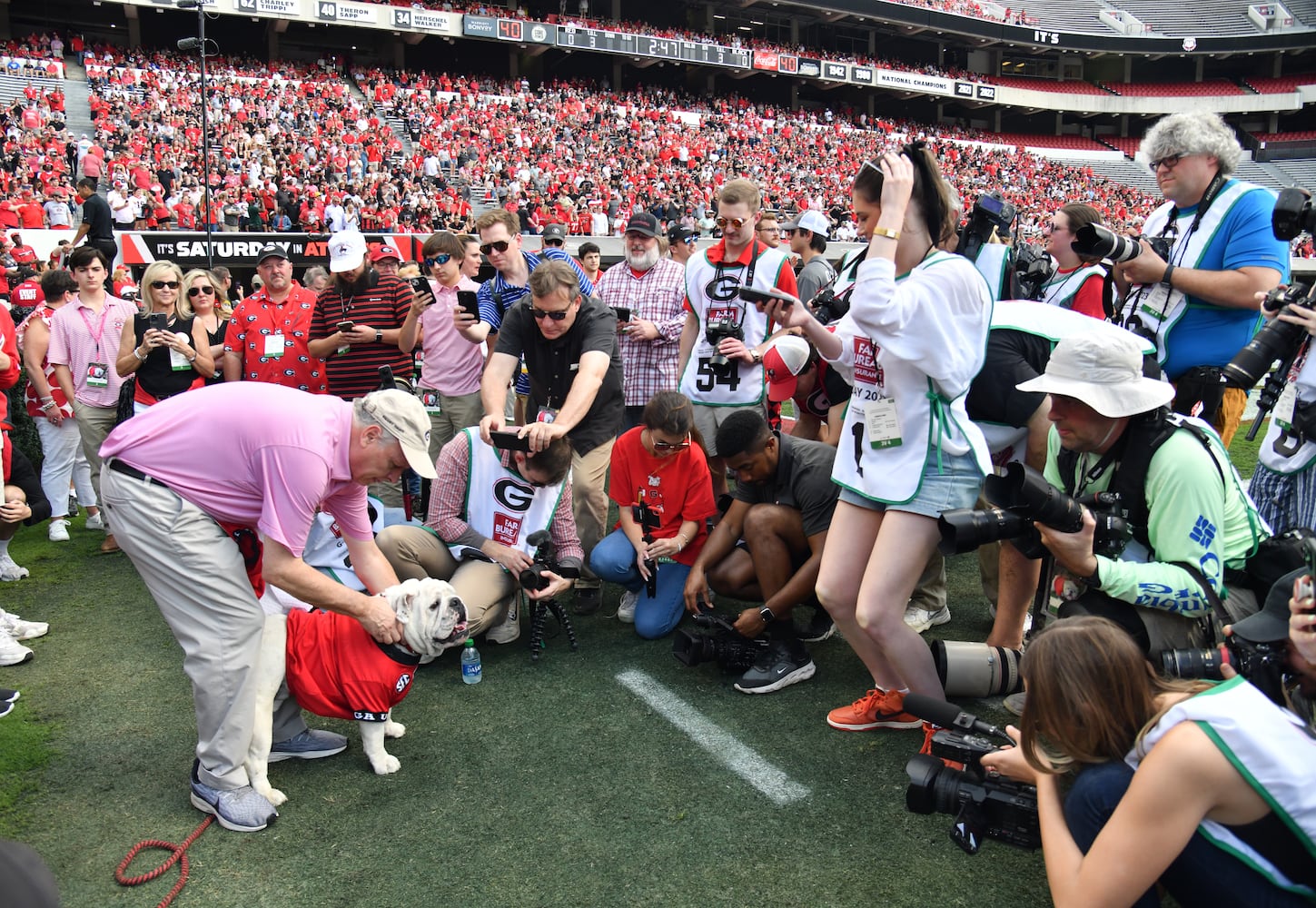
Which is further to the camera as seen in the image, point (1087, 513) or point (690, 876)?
point (690, 876)

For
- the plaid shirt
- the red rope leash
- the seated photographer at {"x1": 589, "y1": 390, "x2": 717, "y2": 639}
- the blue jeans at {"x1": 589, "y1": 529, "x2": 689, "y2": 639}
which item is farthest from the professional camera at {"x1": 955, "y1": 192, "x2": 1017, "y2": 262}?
the red rope leash

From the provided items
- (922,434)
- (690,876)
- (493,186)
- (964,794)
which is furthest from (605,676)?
(493,186)

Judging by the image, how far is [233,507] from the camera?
321 cm

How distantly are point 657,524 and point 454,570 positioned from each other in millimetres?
1092

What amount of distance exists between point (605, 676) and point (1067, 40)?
58.2 m

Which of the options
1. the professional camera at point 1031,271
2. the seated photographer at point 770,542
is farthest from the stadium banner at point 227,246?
the seated photographer at point 770,542

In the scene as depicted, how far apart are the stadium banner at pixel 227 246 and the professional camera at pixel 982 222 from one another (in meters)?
12.1

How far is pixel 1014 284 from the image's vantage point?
5383 millimetres

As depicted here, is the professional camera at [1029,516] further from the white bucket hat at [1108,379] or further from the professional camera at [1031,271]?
the professional camera at [1031,271]

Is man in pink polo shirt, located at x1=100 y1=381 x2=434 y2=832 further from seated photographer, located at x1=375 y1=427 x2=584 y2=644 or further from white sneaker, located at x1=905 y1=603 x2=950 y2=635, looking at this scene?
white sneaker, located at x1=905 y1=603 x2=950 y2=635

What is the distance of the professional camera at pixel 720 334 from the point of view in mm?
4887

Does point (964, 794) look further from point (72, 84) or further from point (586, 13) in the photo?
point (586, 13)

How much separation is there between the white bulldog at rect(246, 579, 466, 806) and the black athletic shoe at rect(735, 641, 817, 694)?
1396mm

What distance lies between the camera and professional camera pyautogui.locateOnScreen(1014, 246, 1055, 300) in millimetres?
5379
